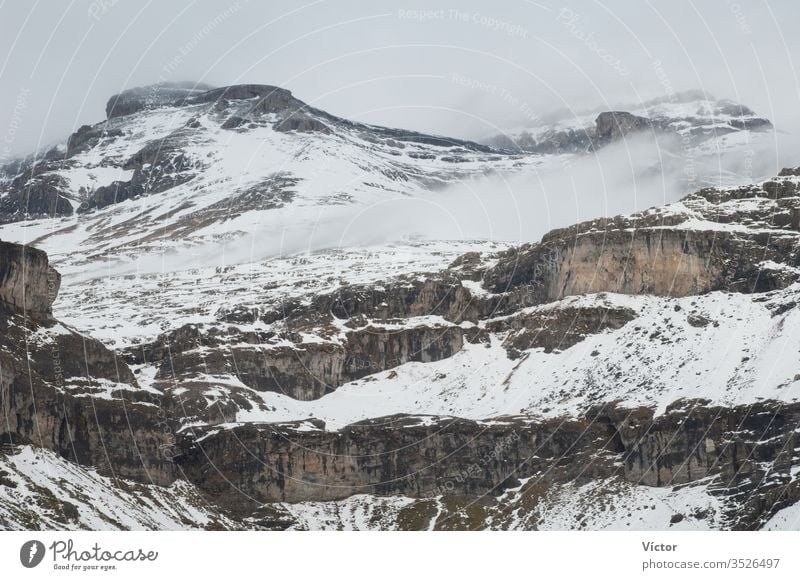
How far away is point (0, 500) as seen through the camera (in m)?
199
